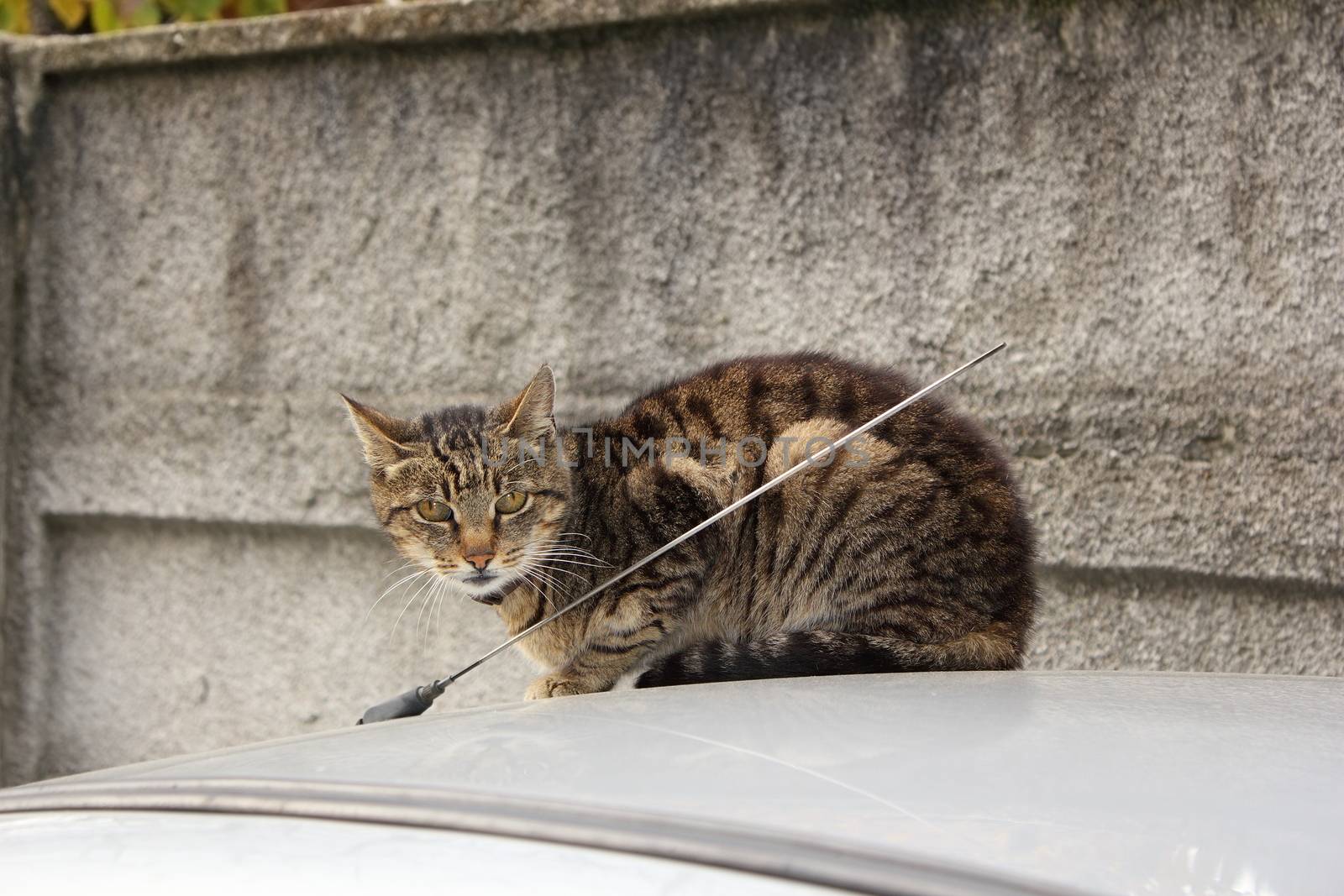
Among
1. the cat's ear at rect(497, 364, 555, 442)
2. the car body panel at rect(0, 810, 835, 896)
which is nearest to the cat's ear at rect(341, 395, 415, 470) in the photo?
the cat's ear at rect(497, 364, 555, 442)

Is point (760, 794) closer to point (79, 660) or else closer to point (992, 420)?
point (992, 420)

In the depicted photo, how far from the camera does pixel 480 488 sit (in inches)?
103

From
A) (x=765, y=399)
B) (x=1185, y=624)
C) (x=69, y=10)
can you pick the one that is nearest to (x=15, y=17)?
(x=69, y=10)

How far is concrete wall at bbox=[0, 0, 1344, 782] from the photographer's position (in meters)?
2.90

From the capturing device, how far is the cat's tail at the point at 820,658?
2.17m

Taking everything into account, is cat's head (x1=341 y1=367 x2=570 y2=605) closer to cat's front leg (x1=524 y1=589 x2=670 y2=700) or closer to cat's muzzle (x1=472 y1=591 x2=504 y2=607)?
cat's muzzle (x1=472 y1=591 x2=504 y2=607)

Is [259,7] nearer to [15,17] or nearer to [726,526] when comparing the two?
[15,17]

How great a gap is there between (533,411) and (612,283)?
97 centimetres

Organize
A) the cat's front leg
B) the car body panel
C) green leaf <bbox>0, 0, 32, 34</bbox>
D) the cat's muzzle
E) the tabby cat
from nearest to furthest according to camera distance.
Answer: the car body panel
the tabby cat
the cat's front leg
the cat's muzzle
green leaf <bbox>0, 0, 32, 34</bbox>

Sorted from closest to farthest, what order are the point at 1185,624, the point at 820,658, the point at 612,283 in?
1. the point at 820,658
2. the point at 1185,624
3. the point at 612,283

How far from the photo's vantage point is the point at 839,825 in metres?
0.96

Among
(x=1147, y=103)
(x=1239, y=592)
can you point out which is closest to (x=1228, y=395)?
(x=1239, y=592)

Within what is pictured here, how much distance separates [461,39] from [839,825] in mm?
3175

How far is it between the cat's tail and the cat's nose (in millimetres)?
504
